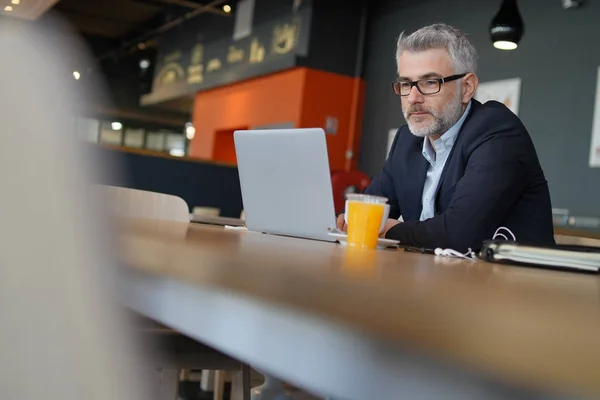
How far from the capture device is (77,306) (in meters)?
0.37

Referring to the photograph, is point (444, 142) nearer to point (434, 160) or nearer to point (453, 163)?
point (434, 160)

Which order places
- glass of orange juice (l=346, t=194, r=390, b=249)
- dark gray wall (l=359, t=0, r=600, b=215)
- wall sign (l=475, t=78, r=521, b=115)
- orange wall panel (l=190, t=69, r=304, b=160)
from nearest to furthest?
glass of orange juice (l=346, t=194, r=390, b=249) < dark gray wall (l=359, t=0, r=600, b=215) < wall sign (l=475, t=78, r=521, b=115) < orange wall panel (l=190, t=69, r=304, b=160)

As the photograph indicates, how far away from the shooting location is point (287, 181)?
1.62 meters

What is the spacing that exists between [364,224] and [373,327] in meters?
1.12

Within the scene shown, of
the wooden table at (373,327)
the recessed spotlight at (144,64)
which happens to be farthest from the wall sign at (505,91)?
the recessed spotlight at (144,64)

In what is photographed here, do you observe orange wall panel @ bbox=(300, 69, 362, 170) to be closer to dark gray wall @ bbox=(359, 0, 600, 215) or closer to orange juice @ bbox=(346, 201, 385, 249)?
dark gray wall @ bbox=(359, 0, 600, 215)

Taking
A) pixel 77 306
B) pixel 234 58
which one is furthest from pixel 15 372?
pixel 234 58

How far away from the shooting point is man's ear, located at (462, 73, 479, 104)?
2256mm

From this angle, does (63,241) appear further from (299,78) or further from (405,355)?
(299,78)

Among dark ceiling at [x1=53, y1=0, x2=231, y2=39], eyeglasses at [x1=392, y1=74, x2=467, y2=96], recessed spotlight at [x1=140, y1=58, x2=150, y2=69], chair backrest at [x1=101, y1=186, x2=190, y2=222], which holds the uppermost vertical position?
dark ceiling at [x1=53, y1=0, x2=231, y2=39]

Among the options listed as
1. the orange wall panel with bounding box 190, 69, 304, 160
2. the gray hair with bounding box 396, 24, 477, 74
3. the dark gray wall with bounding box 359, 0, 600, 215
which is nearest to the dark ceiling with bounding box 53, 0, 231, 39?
the orange wall panel with bounding box 190, 69, 304, 160

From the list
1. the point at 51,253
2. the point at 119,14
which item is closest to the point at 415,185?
the point at 51,253

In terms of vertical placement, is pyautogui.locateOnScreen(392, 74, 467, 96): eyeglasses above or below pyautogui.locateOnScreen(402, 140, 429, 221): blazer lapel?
above

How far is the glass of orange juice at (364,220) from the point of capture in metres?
1.43
